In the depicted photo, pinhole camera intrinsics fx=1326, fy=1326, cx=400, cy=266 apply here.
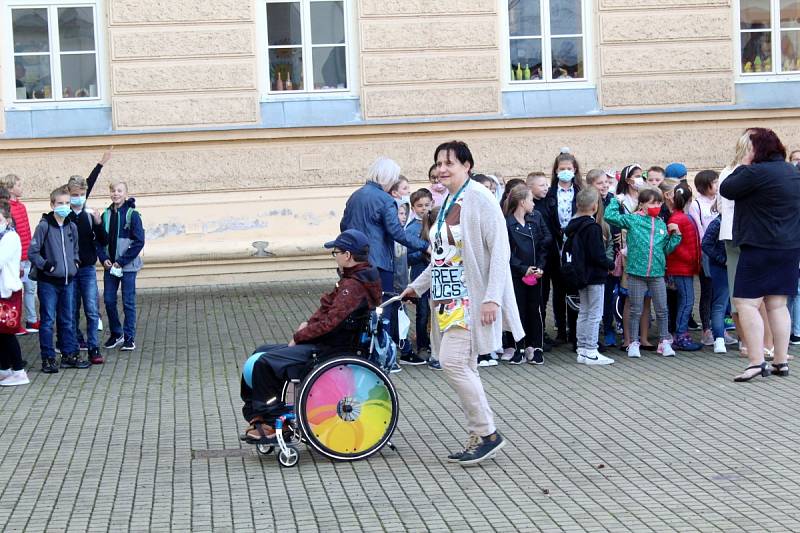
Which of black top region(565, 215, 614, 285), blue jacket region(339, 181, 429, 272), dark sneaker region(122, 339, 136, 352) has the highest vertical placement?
blue jacket region(339, 181, 429, 272)

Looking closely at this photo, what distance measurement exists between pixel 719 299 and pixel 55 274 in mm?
6004

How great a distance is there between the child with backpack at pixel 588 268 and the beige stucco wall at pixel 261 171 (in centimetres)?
617

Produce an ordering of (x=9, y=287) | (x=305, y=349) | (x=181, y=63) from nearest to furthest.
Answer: (x=305, y=349)
(x=9, y=287)
(x=181, y=63)

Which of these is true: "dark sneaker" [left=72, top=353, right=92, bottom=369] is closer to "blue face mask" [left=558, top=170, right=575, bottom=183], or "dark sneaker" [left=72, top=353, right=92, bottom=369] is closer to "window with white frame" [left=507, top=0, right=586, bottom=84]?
"blue face mask" [left=558, top=170, right=575, bottom=183]

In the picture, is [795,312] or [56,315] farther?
[795,312]

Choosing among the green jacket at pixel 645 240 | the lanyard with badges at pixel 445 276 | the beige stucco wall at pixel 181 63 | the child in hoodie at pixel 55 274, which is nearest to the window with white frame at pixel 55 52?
the beige stucco wall at pixel 181 63

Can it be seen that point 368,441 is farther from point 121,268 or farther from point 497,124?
point 497,124

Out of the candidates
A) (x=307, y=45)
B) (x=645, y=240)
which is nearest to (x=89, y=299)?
(x=645, y=240)

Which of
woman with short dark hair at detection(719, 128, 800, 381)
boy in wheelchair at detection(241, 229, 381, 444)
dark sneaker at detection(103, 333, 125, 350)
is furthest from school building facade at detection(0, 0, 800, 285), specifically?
boy in wheelchair at detection(241, 229, 381, 444)

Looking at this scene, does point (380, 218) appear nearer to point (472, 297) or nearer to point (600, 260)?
point (600, 260)

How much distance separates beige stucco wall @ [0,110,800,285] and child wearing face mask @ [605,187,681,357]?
5.99 metres

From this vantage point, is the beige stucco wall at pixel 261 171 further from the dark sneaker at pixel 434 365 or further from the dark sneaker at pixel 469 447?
the dark sneaker at pixel 469 447

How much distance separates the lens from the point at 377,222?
37.4 feet

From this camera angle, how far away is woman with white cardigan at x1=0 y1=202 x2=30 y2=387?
11.0 meters
